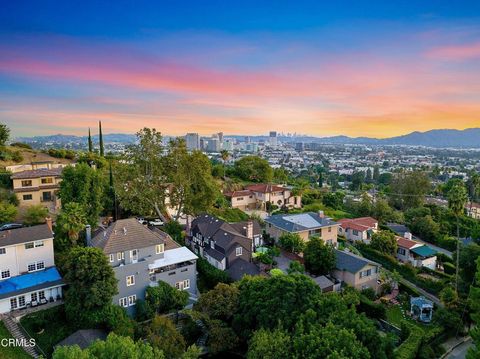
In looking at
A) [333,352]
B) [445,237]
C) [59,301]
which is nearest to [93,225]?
[59,301]

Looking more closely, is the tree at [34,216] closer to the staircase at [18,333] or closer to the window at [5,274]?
the window at [5,274]

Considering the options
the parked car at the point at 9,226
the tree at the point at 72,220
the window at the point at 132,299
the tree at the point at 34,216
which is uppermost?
the tree at the point at 72,220

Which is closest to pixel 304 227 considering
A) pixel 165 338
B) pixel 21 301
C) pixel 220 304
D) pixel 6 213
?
pixel 220 304

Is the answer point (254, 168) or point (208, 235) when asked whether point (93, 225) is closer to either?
point (208, 235)

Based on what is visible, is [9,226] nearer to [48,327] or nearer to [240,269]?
[48,327]

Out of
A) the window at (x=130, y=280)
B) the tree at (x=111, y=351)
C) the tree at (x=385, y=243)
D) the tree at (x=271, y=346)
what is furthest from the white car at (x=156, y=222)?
the tree at (x=385, y=243)

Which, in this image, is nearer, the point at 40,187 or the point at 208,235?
the point at 208,235

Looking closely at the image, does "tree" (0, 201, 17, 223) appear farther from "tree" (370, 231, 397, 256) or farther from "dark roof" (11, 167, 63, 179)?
"tree" (370, 231, 397, 256)
